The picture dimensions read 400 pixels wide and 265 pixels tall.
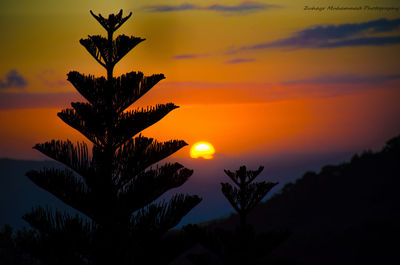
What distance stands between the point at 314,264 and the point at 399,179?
1778 centimetres

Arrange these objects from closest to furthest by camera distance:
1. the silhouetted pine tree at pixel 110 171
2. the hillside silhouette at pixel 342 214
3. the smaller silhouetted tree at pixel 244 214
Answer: the smaller silhouetted tree at pixel 244 214, the silhouetted pine tree at pixel 110 171, the hillside silhouette at pixel 342 214

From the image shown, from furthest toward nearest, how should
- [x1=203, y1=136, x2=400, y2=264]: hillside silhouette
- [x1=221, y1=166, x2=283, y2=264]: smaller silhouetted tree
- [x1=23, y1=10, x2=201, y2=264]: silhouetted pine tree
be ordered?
[x1=203, y1=136, x2=400, y2=264]: hillside silhouette
[x1=23, y1=10, x2=201, y2=264]: silhouetted pine tree
[x1=221, y1=166, x2=283, y2=264]: smaller silhouetted tree

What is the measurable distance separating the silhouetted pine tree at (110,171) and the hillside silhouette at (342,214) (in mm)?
21057

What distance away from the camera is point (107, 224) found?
8258mm

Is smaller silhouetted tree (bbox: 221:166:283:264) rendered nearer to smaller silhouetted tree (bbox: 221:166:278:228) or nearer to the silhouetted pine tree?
smaller silhouetted tree (bbox: 221:166:278:228)

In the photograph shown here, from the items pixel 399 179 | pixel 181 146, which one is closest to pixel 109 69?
pixel 181 146

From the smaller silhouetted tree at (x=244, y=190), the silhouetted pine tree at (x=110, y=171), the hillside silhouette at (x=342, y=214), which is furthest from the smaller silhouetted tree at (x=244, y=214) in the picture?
the hillside silhouette at (x=342, y=214)

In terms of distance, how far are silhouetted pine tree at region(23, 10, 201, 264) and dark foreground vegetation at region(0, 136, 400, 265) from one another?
29cm

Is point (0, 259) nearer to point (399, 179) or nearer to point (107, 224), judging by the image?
point (107, 224)

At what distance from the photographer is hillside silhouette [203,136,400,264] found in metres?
35.4

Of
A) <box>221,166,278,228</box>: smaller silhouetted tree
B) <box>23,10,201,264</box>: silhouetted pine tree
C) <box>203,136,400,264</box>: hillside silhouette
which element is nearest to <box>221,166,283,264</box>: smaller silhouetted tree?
<box>221,166,278,228</box>: smaller silhouetted tree

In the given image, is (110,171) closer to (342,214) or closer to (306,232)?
(306,232)

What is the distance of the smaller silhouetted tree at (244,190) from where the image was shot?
283 inches

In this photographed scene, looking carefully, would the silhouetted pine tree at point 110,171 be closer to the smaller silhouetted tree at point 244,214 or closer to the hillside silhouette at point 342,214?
the smaller silhouetted tree at point 244,214
